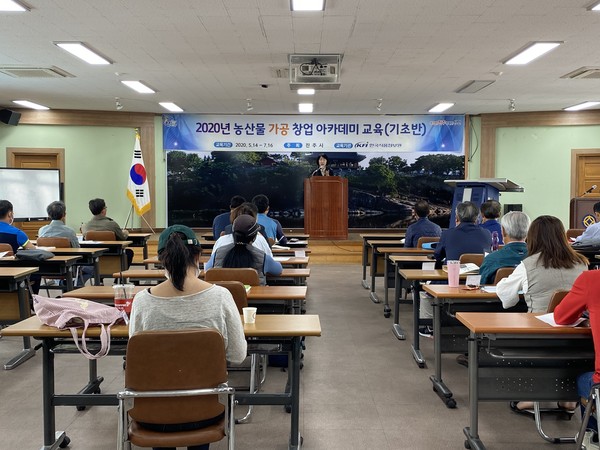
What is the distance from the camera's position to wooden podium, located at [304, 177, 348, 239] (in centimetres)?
1062

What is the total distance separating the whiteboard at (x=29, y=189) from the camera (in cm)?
997

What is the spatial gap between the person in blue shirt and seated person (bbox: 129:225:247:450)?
4.06 metres

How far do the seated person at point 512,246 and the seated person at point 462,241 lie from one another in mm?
1006

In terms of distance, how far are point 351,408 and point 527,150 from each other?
9.40m

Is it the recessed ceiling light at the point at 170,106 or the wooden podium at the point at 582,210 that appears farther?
the recessed ceiling light at the point at 170,106

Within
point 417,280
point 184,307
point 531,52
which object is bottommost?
point 417,280

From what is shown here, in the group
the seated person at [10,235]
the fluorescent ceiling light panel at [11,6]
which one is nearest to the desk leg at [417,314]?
the seated person at [10,235]

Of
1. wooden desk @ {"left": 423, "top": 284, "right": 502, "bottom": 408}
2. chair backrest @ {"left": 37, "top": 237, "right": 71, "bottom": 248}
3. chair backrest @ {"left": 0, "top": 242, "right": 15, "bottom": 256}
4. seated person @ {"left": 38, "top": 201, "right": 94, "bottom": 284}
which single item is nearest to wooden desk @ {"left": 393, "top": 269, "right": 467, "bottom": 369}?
wooden desk @ {"left": 423, "top": 284, "right": 502, "bottom": 408}

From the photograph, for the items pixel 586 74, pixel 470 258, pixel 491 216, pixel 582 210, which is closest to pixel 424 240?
pixel 491 216

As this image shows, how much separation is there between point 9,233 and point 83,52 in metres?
2.35

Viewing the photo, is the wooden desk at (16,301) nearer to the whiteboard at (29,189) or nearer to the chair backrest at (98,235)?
the chair backrest at (98,235)

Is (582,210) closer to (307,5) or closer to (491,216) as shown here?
(491,216)

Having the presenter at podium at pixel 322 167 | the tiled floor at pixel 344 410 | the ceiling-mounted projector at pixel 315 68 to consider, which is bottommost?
the tiled floor at pixel 344 410

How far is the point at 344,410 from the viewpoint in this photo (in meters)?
3.57
